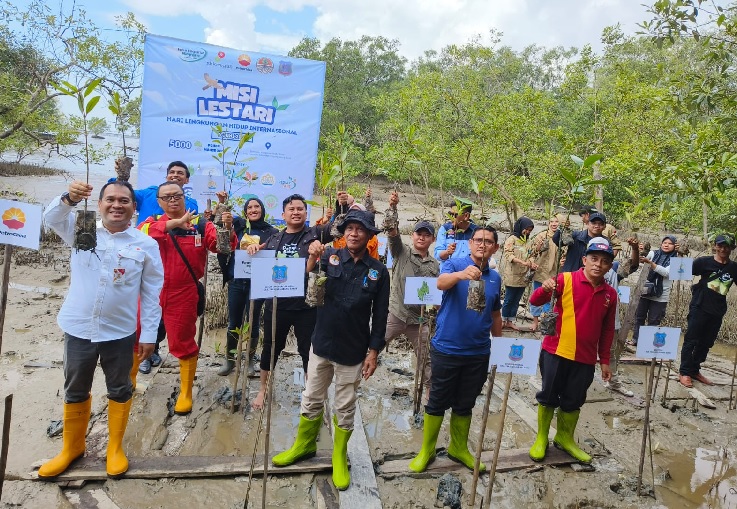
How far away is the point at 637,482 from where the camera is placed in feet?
12.4

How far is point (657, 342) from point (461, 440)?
1793mm

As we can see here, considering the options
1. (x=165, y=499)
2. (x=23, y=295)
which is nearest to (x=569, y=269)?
(x=165, y=499)

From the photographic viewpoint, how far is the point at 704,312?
19.5 ft

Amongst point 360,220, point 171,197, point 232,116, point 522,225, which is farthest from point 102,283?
point 522,225

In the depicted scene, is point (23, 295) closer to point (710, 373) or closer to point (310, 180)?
point (310, 180)

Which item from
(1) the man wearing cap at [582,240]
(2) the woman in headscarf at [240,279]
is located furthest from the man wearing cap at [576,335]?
(2) the woman in headscarf at [240,279]

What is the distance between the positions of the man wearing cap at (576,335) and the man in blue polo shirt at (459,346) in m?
0.48

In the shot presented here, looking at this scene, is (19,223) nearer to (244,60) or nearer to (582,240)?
(244,60)

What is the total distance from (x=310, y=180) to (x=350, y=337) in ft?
10.8

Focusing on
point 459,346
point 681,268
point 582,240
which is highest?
point 582,240

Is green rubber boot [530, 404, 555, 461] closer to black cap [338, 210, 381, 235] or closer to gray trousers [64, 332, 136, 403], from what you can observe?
black cap [338, 210, 381, 235]

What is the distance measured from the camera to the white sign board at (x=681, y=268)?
570 centimetres

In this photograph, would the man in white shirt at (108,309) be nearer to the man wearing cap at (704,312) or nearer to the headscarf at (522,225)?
the headscarf at (522,225)

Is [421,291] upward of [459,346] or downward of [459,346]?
upward
